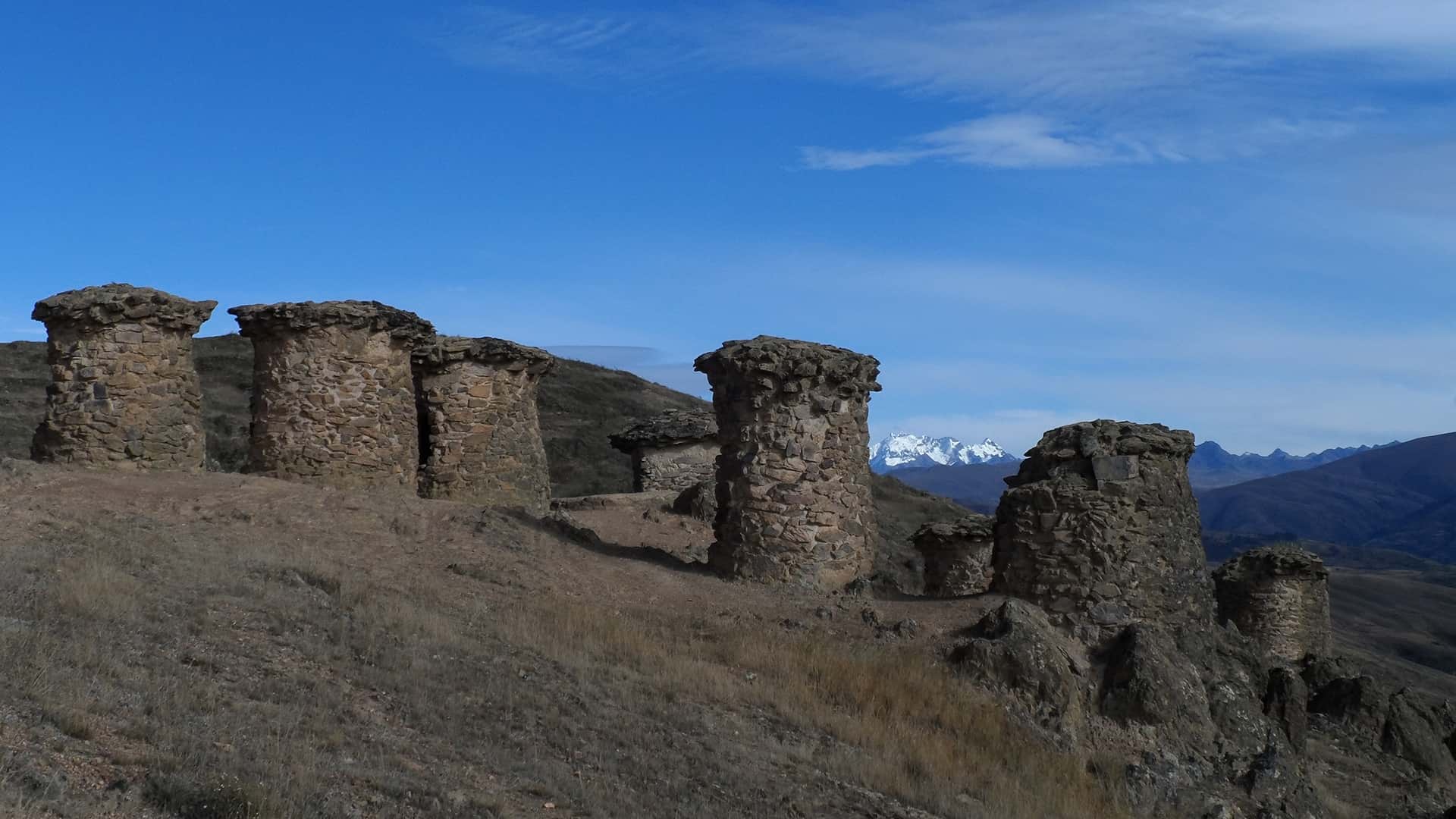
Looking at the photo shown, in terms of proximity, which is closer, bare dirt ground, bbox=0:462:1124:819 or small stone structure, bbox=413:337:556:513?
bare dirt ground, bbox=0:462:1124:819

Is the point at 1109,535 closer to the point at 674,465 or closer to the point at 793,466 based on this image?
the point at 793,466

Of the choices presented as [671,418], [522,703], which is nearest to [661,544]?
[671,418]

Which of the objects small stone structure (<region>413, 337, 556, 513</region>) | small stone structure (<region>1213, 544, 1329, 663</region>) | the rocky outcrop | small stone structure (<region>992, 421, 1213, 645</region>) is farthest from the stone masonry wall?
the rocky outcrop

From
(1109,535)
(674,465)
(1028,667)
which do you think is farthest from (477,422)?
Answer: (1028,667)

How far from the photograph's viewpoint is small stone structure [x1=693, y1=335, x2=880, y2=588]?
15609 mm

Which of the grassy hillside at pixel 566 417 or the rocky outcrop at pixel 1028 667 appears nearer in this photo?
the rocky outcrop at pixel 1028 667

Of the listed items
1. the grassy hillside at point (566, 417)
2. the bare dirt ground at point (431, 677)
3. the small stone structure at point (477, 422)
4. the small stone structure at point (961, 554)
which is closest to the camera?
the bare dirt ground at point (431, 677)

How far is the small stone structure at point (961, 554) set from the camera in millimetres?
24609

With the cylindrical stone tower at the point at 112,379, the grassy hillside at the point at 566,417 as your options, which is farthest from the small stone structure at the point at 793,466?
the grassy hillside at the point at 566,417

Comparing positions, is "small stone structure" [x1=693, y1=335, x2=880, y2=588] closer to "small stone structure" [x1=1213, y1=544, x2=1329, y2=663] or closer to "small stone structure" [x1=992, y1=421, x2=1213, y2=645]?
"small stone structure" [x1=992, y1=421, x2=1213, y2=645]

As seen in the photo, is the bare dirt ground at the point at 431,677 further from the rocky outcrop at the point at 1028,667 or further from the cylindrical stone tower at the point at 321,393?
the cylindrical stone tower at the point at 321,393

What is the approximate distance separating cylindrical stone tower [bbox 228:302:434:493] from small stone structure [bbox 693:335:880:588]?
4.80 m

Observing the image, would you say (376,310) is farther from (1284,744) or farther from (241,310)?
(1284,744)

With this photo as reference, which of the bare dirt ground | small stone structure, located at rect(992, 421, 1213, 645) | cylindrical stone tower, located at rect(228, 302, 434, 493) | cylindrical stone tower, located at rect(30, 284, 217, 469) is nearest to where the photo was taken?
the bare dirt ground
